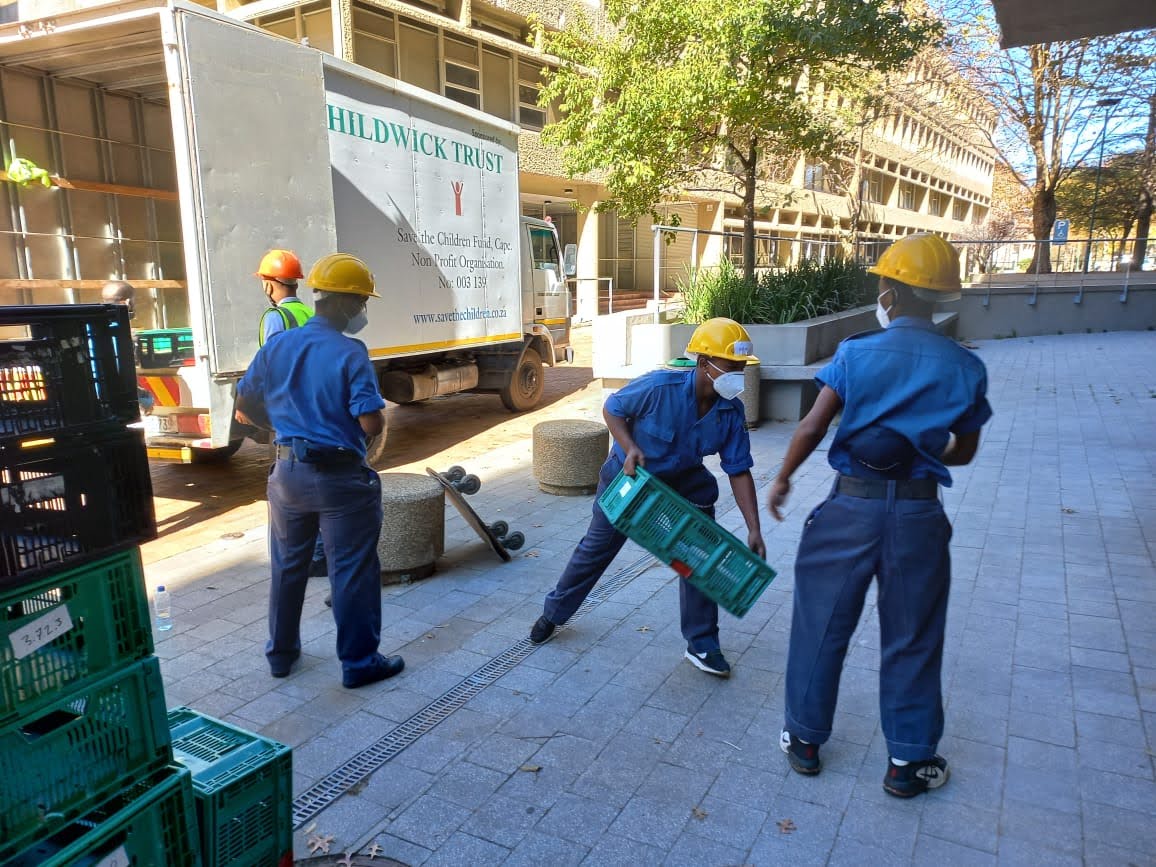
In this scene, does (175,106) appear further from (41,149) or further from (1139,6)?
(1139,6)

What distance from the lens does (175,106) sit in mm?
5973

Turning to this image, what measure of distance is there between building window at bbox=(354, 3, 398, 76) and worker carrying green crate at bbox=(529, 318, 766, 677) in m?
16.5

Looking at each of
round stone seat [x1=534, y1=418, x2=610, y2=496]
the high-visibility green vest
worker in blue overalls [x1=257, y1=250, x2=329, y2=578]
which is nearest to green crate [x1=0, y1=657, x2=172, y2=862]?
worker in blue overalls [x1=257, y1=250, x2=329, y2=578]

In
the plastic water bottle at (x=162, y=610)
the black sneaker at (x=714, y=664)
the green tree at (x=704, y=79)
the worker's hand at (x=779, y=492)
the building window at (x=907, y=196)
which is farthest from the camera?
the building window at (x=907, y=196)

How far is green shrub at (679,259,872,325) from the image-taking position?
11.7m

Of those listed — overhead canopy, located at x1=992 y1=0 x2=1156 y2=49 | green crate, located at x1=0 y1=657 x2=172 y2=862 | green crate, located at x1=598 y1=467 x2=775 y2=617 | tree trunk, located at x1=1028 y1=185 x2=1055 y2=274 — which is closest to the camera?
green crate, located at x1=0 y1=657 x2=172 y2=862

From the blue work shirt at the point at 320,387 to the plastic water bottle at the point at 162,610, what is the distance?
5.68ft

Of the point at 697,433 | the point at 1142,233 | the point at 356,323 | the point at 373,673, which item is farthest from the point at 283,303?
the point at 1142,233

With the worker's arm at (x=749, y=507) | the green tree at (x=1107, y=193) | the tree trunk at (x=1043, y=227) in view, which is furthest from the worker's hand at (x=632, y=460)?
the green tree at (x=1107, y=193)

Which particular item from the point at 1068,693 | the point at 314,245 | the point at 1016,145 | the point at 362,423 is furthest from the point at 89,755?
the point at 1016,145

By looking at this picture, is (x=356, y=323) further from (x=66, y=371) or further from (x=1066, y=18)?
(x=1066, y=18)

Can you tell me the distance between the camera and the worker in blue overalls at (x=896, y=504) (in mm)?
2725

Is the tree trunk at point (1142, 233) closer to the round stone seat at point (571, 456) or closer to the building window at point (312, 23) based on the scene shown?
the building window at point (312, 23)

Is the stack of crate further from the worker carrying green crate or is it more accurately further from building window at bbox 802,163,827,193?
building window at bbox 802,163,827,193
